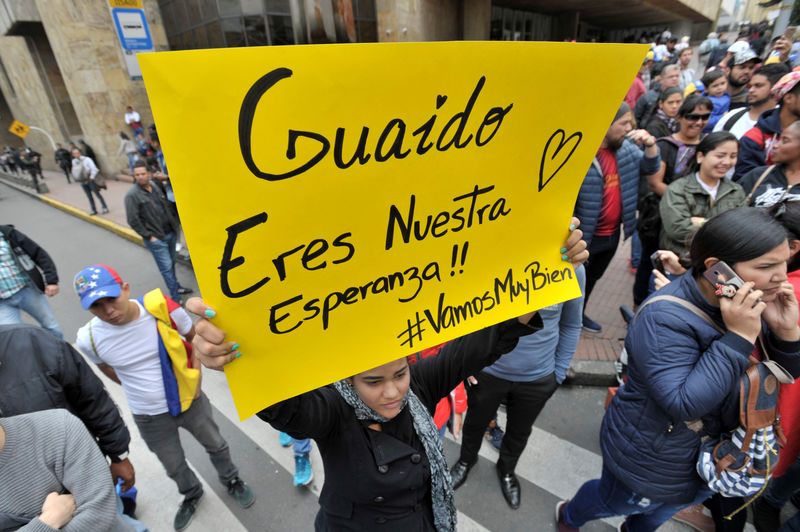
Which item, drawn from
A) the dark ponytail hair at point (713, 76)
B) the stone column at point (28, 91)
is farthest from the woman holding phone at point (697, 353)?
the stone column at point (28, 91)

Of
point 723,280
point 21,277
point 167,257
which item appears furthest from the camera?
point 167,257

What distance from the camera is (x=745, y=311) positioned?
4.67ft

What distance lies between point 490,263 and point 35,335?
215 cm

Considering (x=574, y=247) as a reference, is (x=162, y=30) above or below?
above

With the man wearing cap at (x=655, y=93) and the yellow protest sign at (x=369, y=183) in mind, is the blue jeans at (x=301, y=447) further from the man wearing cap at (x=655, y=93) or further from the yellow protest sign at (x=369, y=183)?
the man wearing cap at (x=655, y=93)

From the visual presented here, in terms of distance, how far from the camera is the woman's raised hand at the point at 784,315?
5.03 feet

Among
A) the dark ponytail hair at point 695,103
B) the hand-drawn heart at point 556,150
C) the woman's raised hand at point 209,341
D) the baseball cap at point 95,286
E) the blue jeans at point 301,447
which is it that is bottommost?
the blue jeans at point 301,447

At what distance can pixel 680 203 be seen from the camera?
121 inches

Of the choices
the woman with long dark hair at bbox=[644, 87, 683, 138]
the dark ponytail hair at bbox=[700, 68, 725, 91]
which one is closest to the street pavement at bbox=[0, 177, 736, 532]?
the woman with long dark hair at bbox=[644, 87, 683, 138]

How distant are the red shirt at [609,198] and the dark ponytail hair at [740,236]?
1978 millimetres

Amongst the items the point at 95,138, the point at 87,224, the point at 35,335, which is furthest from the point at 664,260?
the point at 95,138

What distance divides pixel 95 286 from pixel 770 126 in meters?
5.25

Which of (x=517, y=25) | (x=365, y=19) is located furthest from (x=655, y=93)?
(x=517, y=25)

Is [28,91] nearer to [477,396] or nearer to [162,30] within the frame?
[162,30]
